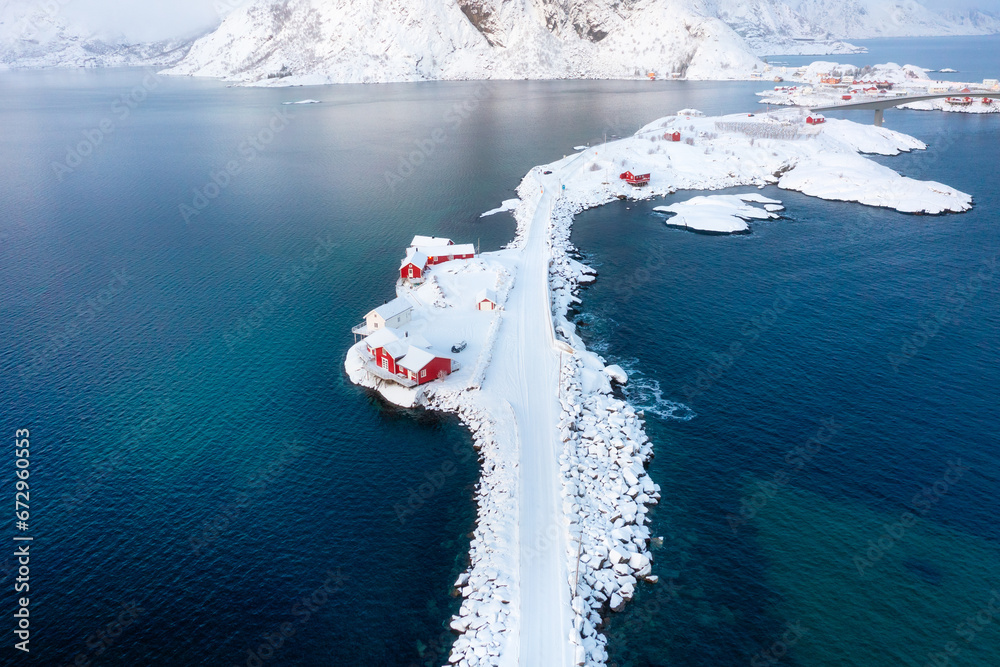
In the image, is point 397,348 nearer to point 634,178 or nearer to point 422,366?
point 422,366

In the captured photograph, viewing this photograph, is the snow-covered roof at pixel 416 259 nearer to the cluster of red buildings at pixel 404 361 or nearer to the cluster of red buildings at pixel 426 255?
the cluster of red buildings at pixel 426 255

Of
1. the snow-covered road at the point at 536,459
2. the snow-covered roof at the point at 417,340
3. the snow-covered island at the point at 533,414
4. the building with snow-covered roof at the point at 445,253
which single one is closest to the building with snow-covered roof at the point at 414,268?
the snow-covered island at the point at 533,414

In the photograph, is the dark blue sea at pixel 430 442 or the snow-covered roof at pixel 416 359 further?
the snow-covered roof at pixel 416 359

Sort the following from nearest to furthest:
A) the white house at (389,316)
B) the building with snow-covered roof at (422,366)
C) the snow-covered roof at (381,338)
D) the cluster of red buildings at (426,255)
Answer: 1. the building with snow-covered roof at (422,366)
2. the snow-covered roof at (381,338)
3. the white house at (389,316)
4. the cluster of red buildings at (426,255)

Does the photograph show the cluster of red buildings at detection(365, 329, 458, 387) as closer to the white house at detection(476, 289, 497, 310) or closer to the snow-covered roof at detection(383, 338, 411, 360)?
the snow-covered roof at detection(383, 338, 411, 360)

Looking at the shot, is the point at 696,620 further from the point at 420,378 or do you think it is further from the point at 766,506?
the point at 420,378

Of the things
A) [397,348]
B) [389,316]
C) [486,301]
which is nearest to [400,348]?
[397,348]
